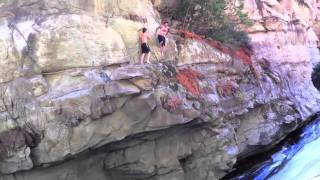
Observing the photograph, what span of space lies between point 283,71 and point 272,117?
13.7 ft

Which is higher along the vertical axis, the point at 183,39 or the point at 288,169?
the point at 183,39

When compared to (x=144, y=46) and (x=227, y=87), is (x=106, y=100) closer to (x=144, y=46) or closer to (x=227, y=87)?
(x=144, y=46)

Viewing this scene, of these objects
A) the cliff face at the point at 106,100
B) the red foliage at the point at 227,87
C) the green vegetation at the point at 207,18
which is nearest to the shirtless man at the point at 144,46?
the cliff face at the point at 106,100

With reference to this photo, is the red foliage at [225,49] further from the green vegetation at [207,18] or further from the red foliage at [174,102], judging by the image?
the red foliage at [174,102]

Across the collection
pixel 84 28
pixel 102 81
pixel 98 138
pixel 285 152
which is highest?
pixel 84 28

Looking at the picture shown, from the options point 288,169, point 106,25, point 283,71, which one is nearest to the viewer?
point 106,25

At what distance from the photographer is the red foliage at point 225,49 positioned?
1720 cm

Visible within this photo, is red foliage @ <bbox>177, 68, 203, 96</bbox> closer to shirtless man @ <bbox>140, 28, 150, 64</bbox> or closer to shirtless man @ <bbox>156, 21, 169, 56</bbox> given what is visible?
shirtless man @ <bbox>156, 21, 169, 56</bbox>

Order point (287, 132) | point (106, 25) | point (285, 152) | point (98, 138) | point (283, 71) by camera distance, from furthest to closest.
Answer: point (283, 71) < point (287, 132) < point (285, 152) < point (106, 25) < point (98, 138)

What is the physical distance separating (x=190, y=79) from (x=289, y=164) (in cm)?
480

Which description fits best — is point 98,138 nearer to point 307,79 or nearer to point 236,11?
point 236,11

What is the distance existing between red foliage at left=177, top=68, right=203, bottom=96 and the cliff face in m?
0.05

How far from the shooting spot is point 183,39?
1678cm

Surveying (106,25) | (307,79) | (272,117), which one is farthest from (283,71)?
(106,25)
